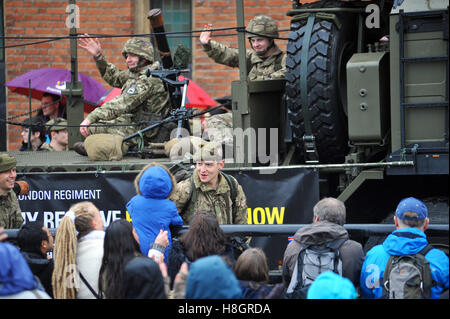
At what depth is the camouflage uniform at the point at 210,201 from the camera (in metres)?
6.56

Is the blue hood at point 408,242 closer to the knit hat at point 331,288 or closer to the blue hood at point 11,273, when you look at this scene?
the knit hat at point 331,288

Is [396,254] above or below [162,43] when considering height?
below

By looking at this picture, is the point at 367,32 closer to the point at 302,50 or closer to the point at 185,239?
the point at 302,50

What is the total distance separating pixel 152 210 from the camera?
18.8 ft

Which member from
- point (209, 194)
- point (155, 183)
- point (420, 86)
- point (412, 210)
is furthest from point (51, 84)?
point (412, 210)

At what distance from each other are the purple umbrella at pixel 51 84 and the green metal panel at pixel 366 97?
4.33m

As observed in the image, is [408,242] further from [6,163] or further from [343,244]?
[6,163]

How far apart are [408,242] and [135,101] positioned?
407 cm

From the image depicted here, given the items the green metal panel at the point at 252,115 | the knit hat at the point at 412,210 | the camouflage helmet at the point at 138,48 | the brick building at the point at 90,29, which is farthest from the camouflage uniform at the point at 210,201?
the brick building at the point at 90,29

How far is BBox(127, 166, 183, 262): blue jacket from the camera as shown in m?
5.71

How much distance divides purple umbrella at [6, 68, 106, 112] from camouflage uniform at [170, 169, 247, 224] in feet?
12.8

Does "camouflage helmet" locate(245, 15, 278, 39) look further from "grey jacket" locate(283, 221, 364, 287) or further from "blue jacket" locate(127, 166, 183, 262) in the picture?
"grey jacket" locate(283, 221, 364, 287)

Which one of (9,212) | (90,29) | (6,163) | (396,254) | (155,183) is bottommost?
(396,254)
